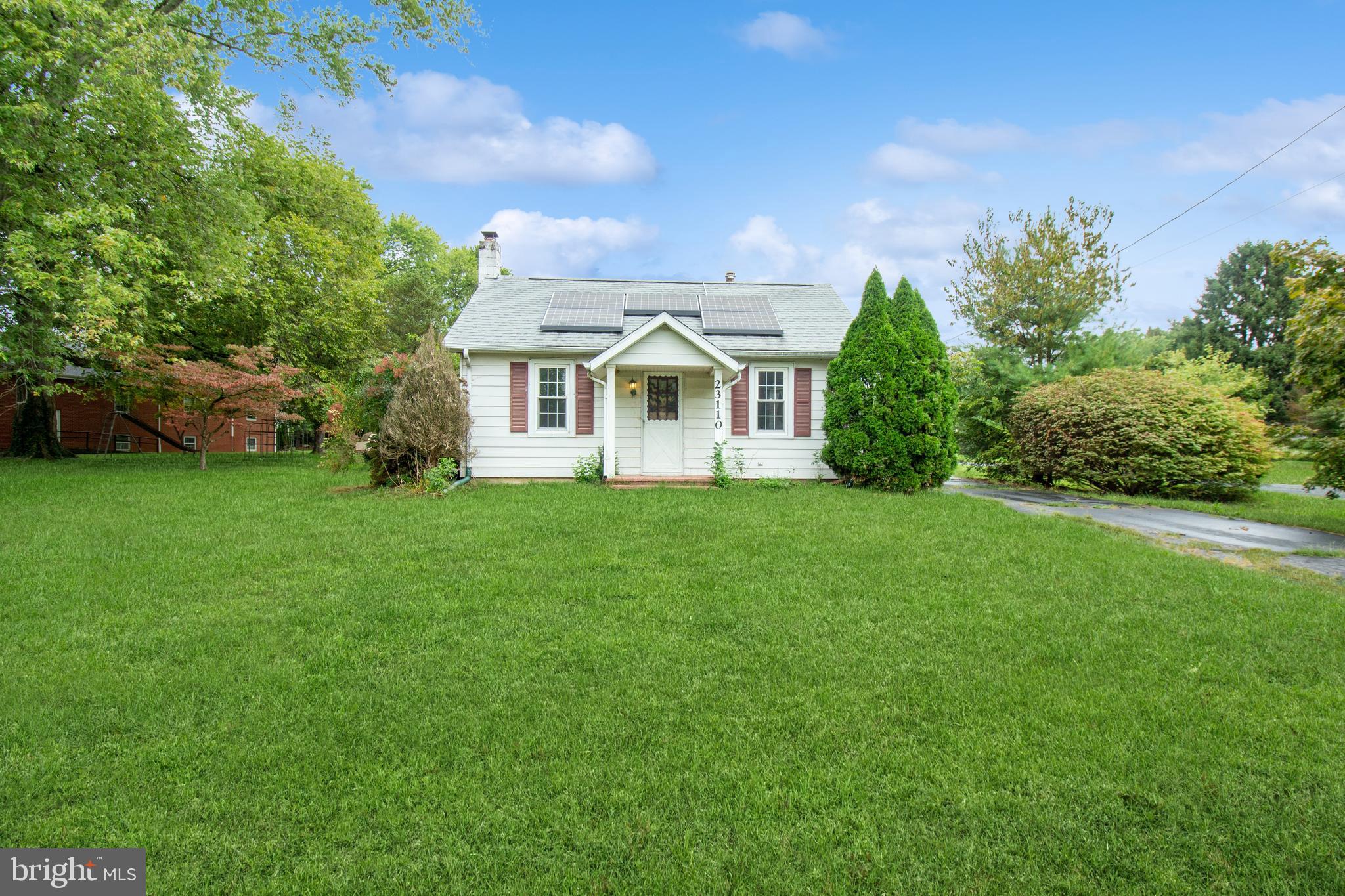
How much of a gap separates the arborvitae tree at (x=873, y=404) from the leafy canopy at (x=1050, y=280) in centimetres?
1198

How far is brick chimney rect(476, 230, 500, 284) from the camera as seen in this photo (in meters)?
14.8

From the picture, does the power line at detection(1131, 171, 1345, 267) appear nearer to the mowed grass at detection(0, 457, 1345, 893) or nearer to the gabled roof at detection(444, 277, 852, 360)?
the gabled roof at detection(444, 277, 852, 360)

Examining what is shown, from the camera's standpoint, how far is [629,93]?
1352 centimetres

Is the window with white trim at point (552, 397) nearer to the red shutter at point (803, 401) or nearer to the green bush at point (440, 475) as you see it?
the green bush at point (440, 475)

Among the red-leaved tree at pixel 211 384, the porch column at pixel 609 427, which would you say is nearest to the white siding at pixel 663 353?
the porch column at pixel 609 427

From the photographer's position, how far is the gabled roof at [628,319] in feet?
39.7

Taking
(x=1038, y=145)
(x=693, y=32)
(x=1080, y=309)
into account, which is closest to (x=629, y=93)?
(x=693, y=32)

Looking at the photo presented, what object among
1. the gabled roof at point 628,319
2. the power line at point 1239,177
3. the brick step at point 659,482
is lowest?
the brick step at point 659,482

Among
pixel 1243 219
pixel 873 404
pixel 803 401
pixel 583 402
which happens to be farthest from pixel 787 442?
pixel 1243 219

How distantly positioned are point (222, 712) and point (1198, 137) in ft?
61.6

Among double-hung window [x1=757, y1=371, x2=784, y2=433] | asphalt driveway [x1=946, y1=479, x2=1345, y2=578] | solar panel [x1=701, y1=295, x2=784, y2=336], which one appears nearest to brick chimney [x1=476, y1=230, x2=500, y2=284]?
solar panel [x1=701, y1=295, x2=784, y2=336]

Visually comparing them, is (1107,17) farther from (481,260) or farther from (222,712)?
(222,712)

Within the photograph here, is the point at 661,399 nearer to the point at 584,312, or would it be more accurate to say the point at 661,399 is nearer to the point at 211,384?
the point at 584,312

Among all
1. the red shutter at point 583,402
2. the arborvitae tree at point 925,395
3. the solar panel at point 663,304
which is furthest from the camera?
the solar panel at point 663,304
